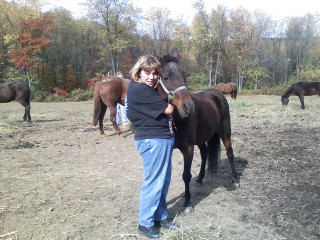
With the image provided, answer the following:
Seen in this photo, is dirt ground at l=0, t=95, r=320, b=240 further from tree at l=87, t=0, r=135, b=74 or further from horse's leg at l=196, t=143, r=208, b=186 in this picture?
tree at l=87, t=0, r=135, b=74

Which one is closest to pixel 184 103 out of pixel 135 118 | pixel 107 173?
pixel 135 118

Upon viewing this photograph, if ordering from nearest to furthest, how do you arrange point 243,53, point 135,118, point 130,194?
point 135,118 → point 130,194 → point 243,53

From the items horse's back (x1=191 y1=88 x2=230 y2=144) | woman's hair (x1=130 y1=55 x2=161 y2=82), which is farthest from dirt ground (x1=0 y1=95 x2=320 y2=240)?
woman's hair (x1=130 y1=55 x2=161 y2=82)

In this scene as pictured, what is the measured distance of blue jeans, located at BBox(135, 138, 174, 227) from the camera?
9.22 ft

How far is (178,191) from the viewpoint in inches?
167

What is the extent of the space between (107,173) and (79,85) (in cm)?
2845

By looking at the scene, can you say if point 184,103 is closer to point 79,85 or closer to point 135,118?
point 135,118

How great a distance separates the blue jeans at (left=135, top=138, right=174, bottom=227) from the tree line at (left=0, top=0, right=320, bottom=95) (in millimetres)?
26544

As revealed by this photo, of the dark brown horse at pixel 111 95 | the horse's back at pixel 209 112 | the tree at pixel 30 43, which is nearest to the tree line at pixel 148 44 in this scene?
the tree at pixel 30 43

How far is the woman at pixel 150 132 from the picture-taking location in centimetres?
269

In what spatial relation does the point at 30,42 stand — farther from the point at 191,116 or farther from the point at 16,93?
the point at 191,116

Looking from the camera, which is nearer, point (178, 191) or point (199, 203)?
point (199, 203)

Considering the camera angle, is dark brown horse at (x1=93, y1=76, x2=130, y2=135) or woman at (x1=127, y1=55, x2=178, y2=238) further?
dark brown horse at (x1=93, y1=76, x2=130, y2=135)

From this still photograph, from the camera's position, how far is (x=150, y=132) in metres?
2.77
